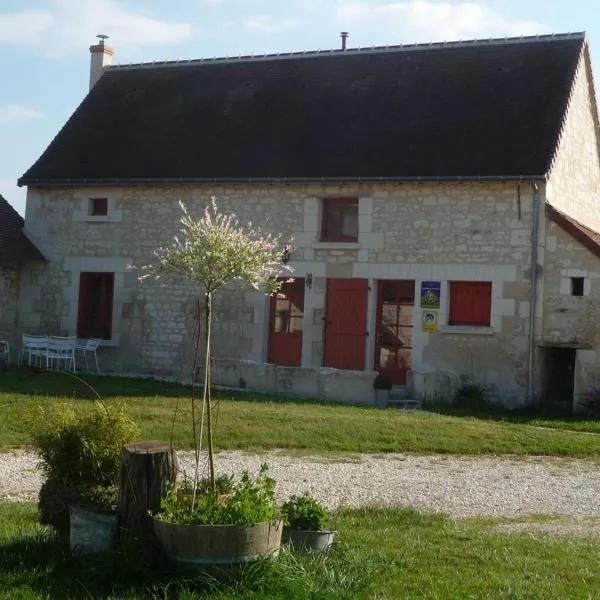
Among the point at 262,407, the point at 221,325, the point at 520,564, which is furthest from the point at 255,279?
the point at 221,325

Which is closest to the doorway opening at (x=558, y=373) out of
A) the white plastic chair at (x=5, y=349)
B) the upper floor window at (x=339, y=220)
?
the upper floor window at (x=339, y=220)

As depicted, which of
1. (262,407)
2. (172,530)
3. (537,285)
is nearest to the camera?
(172,530)

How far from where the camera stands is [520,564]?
621cm

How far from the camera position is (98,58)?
2347 centimetres

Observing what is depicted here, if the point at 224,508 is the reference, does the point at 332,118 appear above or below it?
above

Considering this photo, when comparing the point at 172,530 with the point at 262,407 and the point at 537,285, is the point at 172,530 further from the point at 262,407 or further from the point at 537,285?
the point at 537,285

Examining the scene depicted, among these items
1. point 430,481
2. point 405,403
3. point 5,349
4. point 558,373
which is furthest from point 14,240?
point 430,481

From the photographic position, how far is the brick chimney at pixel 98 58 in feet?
76.5

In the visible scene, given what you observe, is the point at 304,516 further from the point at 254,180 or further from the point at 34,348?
the point at 34,348

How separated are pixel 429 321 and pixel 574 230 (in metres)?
2.92

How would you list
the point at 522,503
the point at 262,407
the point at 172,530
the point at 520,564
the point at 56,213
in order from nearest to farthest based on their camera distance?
the point at 172,530 < the point at 520,564 < the point at 522,503 < the point at 262,407 < the point at 56,213

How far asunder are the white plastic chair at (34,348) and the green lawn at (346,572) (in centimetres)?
1302

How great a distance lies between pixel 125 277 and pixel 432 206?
249 inches

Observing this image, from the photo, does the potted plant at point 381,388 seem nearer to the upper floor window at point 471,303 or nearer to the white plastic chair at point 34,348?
the upper floor window at point 471,303
